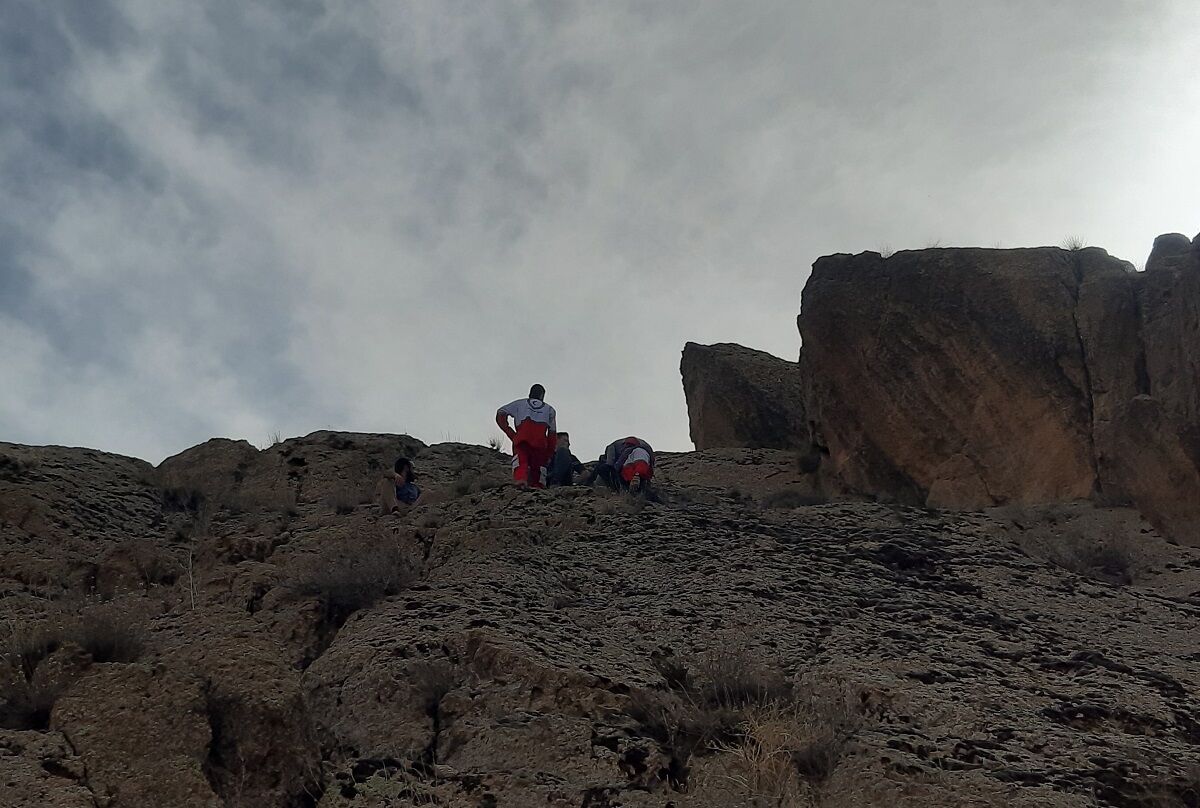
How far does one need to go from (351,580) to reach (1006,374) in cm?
1014

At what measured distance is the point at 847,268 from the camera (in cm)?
1736

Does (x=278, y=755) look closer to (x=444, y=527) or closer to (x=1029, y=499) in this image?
(x=444, y=527)

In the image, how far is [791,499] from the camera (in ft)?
48.8

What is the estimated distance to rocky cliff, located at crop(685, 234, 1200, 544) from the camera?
12773mm

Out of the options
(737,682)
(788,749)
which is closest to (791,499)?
(737,682)

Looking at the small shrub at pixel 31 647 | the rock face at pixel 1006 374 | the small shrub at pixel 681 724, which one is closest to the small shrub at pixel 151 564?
the small shrub at pixel 31 647

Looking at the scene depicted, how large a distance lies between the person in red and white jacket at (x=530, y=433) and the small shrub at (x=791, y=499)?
2.78 meters

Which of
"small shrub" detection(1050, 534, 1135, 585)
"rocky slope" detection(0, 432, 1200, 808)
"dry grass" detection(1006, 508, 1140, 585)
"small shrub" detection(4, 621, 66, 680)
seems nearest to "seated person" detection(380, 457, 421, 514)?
"rocky slope" detection(0, 432, 1200, 808)

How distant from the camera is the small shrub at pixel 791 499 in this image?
14336mm

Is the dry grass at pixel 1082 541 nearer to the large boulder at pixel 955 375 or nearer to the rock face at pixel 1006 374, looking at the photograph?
the rock face at pixel 1006 374

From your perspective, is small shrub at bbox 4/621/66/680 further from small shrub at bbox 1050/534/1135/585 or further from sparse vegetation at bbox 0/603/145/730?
small shrub at bbox 1050/534/1135/585

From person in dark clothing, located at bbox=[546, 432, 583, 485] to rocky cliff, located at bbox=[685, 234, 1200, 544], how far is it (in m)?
4.64

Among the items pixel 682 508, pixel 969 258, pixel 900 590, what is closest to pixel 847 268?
pixel 969 258

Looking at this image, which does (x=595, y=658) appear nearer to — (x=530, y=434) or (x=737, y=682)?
(x=737, y=682)
